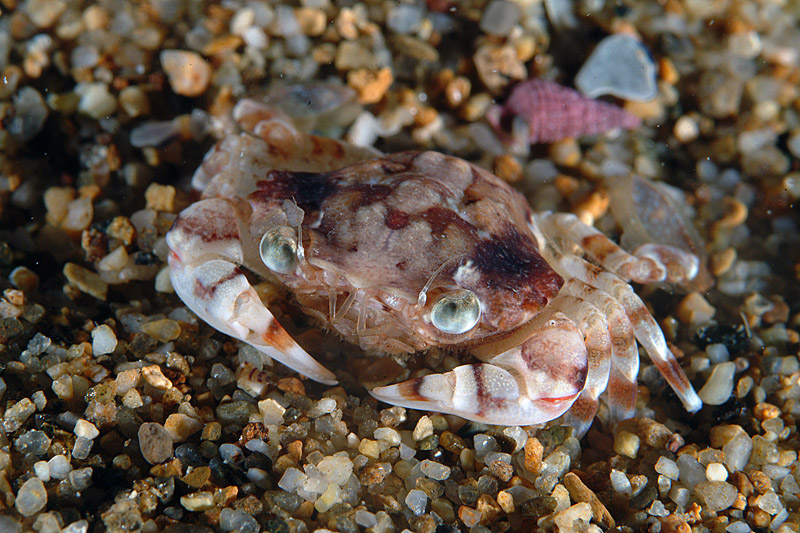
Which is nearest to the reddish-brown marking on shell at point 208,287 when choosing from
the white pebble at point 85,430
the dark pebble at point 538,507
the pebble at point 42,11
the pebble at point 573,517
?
the white pebble at point 85,430

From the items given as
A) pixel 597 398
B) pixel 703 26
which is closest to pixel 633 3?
pixel 703 26

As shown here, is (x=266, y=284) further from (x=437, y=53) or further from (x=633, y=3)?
(x=633, y=3)

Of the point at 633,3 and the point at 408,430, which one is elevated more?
the point at 633,3

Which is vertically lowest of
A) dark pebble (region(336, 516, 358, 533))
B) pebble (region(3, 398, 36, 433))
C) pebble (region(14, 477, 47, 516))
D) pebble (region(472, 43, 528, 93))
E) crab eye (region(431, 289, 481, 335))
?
dark pebble (region(336, 516, 358, 533))

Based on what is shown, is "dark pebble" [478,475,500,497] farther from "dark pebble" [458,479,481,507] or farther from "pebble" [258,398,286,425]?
"pebble" [258,398,286,425]

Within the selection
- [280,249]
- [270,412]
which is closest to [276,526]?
[270,412]

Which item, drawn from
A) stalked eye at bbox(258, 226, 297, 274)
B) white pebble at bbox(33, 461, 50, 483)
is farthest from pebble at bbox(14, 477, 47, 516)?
stalked eye at bbox(258, 226, 297, 274)
